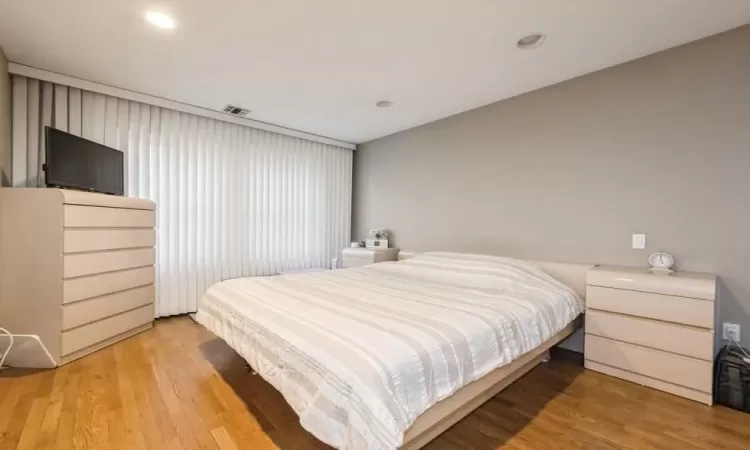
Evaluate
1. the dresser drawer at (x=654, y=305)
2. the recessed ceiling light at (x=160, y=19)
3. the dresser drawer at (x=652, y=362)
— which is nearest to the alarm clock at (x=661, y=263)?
the dresser drawer at (x=654, y=305)

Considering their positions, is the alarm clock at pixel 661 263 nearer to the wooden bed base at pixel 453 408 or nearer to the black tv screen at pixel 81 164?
the wooden bed base at pixel 453 408

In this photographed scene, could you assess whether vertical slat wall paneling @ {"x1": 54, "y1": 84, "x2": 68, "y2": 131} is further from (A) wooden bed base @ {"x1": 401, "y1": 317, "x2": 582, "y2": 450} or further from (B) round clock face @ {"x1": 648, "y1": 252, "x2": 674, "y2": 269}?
(B) round clock face @ {"x1": 648, "y1": 252, "x2": 674, "y2": 269}

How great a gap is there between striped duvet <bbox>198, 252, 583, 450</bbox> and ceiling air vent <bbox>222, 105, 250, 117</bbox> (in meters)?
1.98

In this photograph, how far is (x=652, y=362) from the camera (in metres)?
2.09

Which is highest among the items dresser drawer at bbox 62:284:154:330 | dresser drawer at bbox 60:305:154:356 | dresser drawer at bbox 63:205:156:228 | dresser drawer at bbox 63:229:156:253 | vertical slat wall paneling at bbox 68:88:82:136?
vertical slat wall paneling at bbox 68:88:82:136

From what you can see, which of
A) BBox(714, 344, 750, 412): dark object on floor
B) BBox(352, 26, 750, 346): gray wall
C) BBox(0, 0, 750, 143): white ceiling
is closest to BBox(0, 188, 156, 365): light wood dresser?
BBox(0, 0, 750, 143): white ceiling

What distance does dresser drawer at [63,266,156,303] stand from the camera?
7.80 feet

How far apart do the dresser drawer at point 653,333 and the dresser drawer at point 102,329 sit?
3.76 m

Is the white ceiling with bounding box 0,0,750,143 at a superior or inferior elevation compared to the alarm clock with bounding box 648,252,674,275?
superior

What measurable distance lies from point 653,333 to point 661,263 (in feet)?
1.69

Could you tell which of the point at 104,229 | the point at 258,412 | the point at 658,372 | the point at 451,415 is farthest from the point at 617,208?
the point at 104,229

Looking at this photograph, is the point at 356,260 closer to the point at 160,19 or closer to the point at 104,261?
the point at 104,261

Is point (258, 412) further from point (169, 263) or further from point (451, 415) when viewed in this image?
point (169, 263)

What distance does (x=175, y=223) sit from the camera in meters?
3.50
